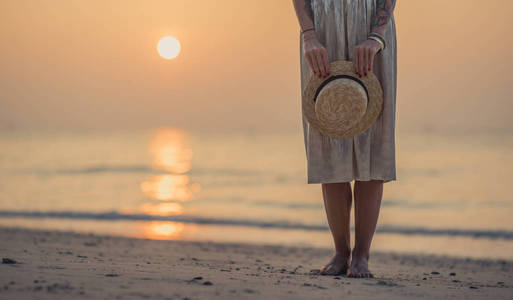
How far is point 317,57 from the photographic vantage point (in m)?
3.08

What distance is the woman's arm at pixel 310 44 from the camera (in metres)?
3.08

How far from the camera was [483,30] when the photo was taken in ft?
81.5

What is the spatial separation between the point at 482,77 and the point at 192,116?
22628mm

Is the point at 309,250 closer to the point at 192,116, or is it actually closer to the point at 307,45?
the point at 307,45

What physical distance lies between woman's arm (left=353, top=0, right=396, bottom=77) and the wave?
585cm

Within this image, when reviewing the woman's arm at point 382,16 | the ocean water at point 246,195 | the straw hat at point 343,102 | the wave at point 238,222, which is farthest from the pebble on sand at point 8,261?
the wave at point 238,222

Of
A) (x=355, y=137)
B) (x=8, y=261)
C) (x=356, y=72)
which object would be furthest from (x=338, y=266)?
(x=8, y=261)

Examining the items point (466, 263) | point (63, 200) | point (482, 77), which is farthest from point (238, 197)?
point (482, 77)

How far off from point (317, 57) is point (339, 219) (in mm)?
920

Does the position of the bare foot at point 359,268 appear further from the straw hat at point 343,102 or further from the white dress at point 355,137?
the straw hat at point 343,102

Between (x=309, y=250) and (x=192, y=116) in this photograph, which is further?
(x=192, y=116)

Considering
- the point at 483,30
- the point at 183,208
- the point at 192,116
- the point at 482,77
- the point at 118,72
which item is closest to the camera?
the point at 183,208

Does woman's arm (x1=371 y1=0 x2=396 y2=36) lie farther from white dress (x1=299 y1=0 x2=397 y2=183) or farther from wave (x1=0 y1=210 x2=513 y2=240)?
wave (x1=0 y1=210 x2=513 y2=240)

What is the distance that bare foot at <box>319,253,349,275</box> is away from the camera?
336cm
